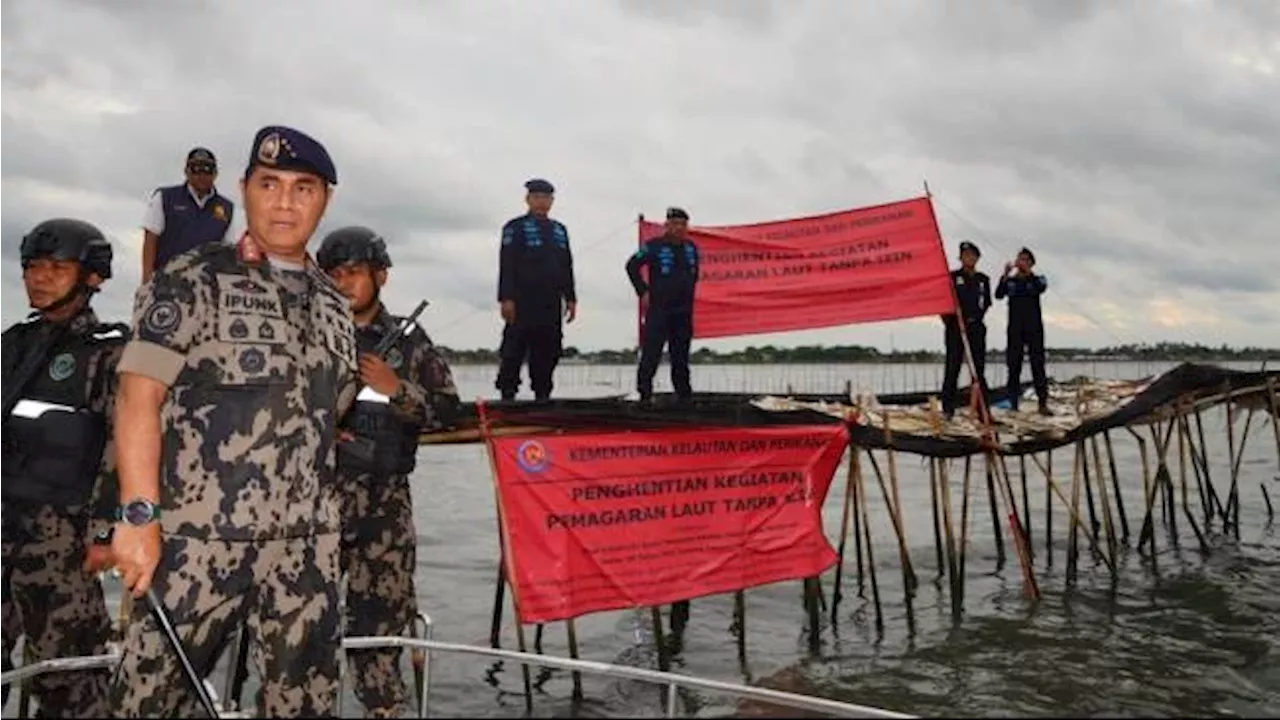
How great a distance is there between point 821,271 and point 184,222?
22.2ft

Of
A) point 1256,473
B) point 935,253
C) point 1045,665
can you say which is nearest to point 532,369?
point 935,253

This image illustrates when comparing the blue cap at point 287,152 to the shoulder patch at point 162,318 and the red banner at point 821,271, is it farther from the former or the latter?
the red banner at point 821,271

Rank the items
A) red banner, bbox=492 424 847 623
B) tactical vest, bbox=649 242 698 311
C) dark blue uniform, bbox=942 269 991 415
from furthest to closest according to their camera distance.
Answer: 1. dark blue uniform, bbox=942 269 991 415
2. tactical vest, bbox=649 242 698 311
3. red banner, bbox=492 424 847 623

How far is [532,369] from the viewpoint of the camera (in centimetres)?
975

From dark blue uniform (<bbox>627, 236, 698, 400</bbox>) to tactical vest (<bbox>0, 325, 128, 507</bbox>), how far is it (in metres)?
6.17

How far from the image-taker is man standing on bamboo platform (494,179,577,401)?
9508mm

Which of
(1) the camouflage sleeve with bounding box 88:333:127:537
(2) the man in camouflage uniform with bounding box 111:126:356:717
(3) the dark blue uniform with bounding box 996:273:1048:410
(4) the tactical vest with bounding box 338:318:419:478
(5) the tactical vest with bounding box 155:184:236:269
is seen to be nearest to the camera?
(2) the man in camouflage uniform with bounding box 111:126:356:717

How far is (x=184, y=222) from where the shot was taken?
7289mm

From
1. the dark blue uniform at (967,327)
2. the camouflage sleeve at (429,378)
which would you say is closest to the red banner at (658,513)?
the camouflage sleeve at (429,378)

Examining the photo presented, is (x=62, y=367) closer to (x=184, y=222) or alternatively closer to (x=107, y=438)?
(x=107, y=438)

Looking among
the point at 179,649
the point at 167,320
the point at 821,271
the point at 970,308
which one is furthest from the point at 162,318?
the point at 970,308

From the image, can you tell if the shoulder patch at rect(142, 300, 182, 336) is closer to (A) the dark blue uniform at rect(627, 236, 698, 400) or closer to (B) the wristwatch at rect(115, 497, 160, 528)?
(B) the wristwatch at rect(115, 497, 160, 528)

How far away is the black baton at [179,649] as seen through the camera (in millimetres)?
3012

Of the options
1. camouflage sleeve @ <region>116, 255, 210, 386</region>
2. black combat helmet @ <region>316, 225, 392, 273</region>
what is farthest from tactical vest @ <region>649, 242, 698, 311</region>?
camouflage sleeve @ <region>116, 255, 210, 386</region>
